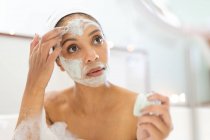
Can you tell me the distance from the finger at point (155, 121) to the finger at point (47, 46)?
0.27 metres

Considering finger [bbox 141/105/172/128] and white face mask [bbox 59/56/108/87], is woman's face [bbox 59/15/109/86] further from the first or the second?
finger [bbox 141/105/172/128]

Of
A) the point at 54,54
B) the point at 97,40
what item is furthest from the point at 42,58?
the point at 97,40

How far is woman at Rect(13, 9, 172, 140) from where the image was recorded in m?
0.66

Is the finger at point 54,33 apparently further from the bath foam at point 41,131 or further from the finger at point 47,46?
the bath foam at point 41,131

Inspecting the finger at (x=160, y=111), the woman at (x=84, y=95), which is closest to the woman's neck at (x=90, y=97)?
the woman at (x=84, y=95)

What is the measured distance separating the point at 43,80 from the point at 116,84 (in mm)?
183

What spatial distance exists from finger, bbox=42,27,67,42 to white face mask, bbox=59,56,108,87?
0.05 metres

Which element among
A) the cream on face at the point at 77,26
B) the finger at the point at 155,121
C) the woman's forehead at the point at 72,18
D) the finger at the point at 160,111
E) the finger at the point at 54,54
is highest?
the woman's forehead at the point at 72,18

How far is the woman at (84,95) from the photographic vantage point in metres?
0.66

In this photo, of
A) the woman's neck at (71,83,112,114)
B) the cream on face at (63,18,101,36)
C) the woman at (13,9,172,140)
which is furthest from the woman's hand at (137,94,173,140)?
the cream on face at (63,18,101,36)

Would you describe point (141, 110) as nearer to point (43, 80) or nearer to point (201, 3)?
point (43, 80)

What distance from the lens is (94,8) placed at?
2.33 ft

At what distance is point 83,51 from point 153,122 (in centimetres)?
25

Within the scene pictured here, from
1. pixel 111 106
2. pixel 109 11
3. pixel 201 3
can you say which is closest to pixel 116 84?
pixel 111 106
